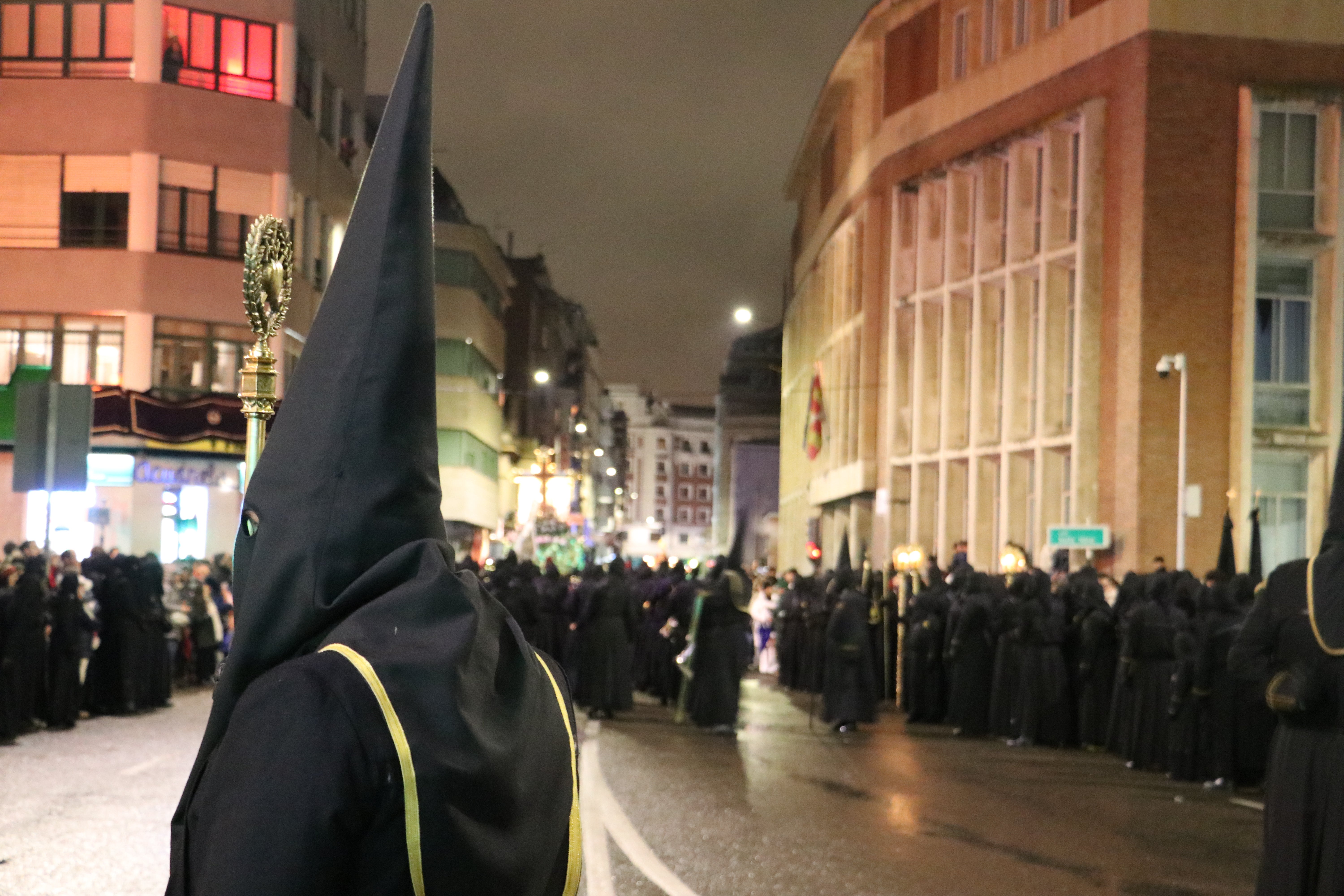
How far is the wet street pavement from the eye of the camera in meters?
9.60

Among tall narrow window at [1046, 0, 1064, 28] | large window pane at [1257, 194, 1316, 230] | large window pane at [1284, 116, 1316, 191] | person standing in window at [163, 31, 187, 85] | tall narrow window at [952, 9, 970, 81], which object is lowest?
large window pane at [1257, 194, 1316, 230]

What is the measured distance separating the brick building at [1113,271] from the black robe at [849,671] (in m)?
13.5

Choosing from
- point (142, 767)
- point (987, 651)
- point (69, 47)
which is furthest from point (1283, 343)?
point (69, 47)

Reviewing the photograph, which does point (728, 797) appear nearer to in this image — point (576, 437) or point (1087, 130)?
point (1087, 130)

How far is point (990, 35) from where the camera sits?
41.4 metres

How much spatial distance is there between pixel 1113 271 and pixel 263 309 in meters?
31.5

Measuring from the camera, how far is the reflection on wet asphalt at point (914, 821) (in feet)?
32.2

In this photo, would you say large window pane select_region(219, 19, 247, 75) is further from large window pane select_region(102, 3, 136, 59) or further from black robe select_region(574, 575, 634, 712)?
black robe select_region(574, 575, 634, 712)

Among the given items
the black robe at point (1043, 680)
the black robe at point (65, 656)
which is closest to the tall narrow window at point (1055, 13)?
the black robe at point (1043, 680)

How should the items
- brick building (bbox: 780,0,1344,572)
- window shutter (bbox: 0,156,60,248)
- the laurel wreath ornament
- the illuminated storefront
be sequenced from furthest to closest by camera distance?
1. window shutter (bbox: 0,156,60,248)
2. the illuminated storefront
3. brick building (bbox: 780,0,1344,572)
4. the laurel wreath ornament

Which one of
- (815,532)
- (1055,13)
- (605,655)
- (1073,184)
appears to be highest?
(1055,13)

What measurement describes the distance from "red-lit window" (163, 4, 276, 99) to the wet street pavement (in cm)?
2297

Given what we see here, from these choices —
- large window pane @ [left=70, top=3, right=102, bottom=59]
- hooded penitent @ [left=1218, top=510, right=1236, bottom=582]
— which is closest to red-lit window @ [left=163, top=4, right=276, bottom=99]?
large window pane @ [left=70, top=3, right=102, bottom=59]

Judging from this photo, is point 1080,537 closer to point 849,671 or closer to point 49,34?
point 849,671
